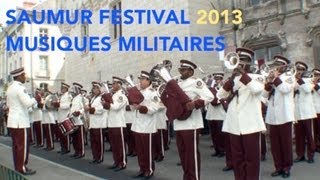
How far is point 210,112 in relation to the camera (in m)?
11.1

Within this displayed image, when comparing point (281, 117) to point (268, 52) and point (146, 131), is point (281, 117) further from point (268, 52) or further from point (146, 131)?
point (268, 52)

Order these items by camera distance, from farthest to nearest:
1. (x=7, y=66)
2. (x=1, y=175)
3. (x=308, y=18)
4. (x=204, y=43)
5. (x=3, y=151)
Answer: (x=7, y=66), (x=204, y=43), (x=308, y=18), (x=3, y=151), (x=1, y=175)

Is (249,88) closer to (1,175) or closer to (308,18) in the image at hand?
(1,175)

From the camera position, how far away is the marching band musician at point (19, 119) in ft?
29.7

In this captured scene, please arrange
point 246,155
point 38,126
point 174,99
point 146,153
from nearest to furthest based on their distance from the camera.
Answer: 1. point 246,155
2. point 174,99
3. point 146,153
4. point 38,126

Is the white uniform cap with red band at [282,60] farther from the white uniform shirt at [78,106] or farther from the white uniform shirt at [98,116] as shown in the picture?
the white uniform shirt at [78,106]

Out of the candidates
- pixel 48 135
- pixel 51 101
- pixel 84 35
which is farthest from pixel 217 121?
pixel 84 35

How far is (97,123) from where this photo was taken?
10516mm

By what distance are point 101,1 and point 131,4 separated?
474 cm

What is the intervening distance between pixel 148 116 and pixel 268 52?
30.8ft

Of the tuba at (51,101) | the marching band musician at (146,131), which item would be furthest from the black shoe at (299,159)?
the tuba at (51,101)

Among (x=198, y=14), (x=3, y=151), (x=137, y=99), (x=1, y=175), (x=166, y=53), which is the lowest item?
(x=3, y=151)

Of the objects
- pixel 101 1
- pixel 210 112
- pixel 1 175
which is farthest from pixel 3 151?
pixel 101 1

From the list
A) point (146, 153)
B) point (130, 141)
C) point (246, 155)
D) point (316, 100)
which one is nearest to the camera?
point (246, 155)
